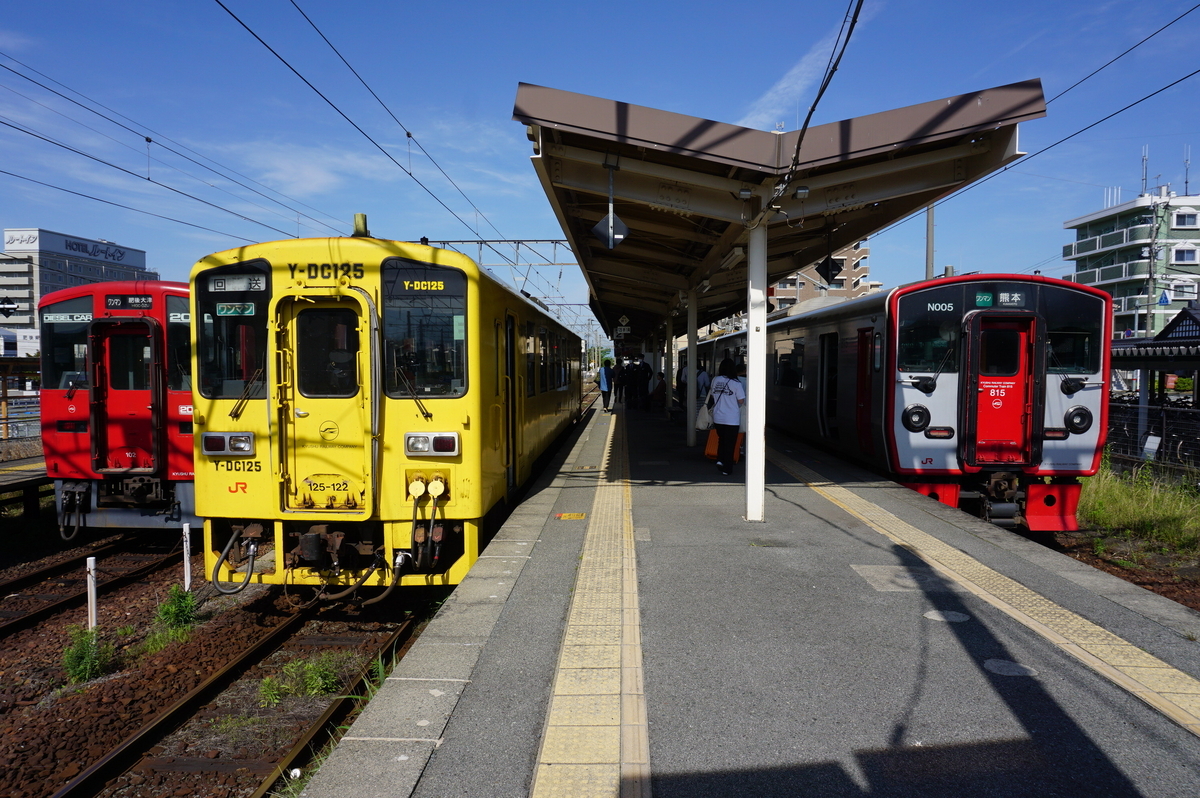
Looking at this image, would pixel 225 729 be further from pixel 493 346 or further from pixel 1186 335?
pixel 1186 335

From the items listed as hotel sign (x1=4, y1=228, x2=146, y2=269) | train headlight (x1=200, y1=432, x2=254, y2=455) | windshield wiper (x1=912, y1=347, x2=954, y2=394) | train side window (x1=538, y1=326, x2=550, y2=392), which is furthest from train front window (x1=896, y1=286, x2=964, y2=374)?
hotel sign (x1=4, y1=228, x2=146, y2=269)

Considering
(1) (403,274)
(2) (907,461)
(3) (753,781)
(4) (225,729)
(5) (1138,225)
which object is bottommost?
(4) (225,729)

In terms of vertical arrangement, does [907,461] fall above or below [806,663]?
above

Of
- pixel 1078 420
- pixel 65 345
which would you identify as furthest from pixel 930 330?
pixel 65 345

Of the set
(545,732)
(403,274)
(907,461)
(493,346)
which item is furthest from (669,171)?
(545,732)

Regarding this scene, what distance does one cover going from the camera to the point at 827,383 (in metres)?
12.6

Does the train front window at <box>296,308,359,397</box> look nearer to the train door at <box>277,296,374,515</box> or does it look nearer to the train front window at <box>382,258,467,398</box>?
the train door at <box>277,296,374,515</box>

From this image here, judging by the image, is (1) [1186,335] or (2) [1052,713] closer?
(2) [1052,713]

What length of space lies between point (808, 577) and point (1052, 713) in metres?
2.23

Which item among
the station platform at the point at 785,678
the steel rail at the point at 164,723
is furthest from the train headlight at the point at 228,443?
the station platform at the point at 785,678

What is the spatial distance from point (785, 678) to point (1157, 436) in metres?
12.1

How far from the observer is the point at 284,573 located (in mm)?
5766

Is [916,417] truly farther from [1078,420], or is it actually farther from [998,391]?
[1078,420]

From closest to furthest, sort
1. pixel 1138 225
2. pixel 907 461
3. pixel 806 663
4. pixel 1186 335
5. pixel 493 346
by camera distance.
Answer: pixel 806 663
pixel 493 346
pixel 907 461
pixel 1186 335
pixel 1138 225
